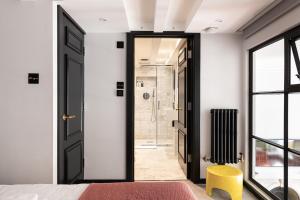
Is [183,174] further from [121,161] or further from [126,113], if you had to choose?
[126,113]

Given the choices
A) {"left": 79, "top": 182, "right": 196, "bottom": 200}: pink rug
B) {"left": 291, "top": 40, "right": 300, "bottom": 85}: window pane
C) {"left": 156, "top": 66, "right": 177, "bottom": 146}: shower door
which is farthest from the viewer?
{"left": 156, "top": 66, "right": 177, "bottom": 146}: shower door

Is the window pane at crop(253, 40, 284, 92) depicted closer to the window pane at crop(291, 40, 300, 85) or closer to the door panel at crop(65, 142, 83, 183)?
the window pane at crop(291, 40, 300, 85)

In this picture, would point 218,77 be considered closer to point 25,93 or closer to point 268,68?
point 268,68

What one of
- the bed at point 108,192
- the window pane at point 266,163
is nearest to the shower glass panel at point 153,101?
the window pane at point 266,163

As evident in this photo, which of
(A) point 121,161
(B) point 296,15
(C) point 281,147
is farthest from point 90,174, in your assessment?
(B) point 296,15

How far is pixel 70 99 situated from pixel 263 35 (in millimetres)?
2422

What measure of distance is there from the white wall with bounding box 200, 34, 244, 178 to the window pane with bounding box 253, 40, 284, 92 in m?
0.23

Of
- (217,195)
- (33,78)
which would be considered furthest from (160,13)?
(217,195)

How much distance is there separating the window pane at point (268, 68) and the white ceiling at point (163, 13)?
1.63ft

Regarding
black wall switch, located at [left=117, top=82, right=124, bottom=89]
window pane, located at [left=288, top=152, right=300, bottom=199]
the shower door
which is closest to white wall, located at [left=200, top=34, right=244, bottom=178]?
window pane, located at [left=288, top=152, right=300, bottom=199]

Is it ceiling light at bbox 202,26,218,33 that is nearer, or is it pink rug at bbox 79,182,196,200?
pink rug at bbox 79,182,196,200

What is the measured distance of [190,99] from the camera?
11.4ft

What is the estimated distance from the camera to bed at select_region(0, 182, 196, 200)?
1.49 metres

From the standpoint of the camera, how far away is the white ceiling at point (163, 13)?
7.61 ft
